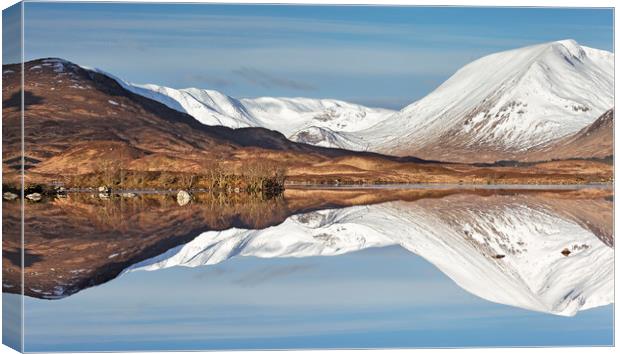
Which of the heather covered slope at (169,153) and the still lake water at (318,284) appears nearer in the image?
the still lake water at (318,284)

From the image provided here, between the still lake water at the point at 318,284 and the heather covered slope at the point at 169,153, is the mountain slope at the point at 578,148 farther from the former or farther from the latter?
the still lake water at the point at 318,284

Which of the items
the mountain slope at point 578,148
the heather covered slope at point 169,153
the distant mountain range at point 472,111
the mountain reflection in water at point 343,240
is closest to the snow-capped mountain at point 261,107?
the distant mountain range at point 472,111

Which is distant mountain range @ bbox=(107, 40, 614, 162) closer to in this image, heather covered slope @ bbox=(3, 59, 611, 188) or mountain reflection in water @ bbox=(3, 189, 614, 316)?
heather covered slope @ bbox=(3, 59, 611, 188)

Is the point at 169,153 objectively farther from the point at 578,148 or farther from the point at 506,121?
the point at 506,121

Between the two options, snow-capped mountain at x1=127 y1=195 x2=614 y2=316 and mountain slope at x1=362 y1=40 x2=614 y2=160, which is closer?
snow-capped mountain at x1=127 y1=195 x2=614 y2=316

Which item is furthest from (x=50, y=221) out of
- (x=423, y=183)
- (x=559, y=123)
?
(x=559, y=123)

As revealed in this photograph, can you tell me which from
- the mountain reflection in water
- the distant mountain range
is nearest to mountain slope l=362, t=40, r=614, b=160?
the distant mountain range

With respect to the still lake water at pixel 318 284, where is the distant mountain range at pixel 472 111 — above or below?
above
